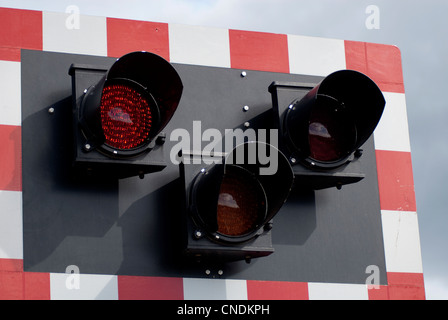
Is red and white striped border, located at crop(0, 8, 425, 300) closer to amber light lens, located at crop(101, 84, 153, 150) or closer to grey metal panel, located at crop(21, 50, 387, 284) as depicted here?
grey metal panel, located at crop(21, 50, 387, 284)

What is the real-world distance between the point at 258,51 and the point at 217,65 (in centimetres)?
17

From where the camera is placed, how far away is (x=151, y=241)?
3.37 metres

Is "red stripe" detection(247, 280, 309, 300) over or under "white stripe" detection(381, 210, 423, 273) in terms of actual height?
under

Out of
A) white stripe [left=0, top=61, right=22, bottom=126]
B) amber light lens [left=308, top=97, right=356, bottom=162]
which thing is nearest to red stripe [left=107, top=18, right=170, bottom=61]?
white stripe [left=0, top=61, right=22, bottom=126]

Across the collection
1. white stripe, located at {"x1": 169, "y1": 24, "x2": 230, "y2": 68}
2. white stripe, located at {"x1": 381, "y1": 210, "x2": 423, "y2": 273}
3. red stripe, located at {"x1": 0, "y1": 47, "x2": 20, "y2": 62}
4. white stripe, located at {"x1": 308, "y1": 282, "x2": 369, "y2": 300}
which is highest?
white stripe, located at {"x1": 169, "y1": 24, "x2": 230, "y2": 68}

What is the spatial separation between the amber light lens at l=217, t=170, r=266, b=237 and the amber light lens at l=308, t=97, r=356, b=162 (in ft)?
1.03

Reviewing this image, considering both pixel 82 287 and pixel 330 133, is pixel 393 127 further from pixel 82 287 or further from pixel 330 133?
pixel 82 287

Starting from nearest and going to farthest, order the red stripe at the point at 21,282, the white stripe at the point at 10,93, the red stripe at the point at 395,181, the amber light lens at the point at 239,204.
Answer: the red stripe at the point at 21,282
the amber light lens at the point at 239,204
the white stripe at the point at 10,93
the red stripe at the point at 395,181

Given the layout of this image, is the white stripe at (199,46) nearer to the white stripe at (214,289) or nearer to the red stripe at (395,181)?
the red stripe at (395,181)

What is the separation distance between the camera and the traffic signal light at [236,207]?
3260mm

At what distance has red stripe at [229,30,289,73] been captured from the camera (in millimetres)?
3756

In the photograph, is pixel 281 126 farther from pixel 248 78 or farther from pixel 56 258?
pixel 56 258

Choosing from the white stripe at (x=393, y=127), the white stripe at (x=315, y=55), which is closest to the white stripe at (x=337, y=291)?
the white stripe at (x=393, y=127)

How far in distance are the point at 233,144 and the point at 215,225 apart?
A: 0.44m
